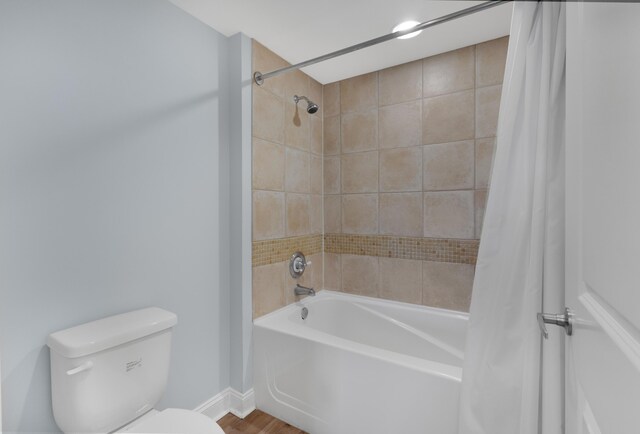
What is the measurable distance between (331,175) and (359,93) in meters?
0.65

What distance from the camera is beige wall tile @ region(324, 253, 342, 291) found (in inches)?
99.9

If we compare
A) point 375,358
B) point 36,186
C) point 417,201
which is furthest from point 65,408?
point 417,201

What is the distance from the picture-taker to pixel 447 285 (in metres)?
2.09

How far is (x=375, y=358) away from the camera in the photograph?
1476mm

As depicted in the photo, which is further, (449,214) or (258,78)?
(449,214)

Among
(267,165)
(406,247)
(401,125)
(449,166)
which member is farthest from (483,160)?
(267,165)

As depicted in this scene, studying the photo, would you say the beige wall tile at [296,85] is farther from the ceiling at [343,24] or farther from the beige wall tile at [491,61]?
the beige wall tile at [491,61]

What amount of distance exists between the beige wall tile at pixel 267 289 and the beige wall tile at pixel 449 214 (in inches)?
40.9

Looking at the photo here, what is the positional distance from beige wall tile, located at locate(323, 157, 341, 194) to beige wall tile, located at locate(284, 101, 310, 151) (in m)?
0.25

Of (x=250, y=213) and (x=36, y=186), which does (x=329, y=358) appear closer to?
(x=250, y=213)

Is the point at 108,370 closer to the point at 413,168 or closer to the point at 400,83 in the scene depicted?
the point at 413,168

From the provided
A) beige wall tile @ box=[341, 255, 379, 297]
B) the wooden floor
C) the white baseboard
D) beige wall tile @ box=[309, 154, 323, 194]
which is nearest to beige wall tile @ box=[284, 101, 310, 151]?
beige wall tile @ box=[309, 154, 323, 194]

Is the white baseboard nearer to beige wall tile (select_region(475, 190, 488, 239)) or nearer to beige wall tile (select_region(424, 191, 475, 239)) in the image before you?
beige wall tile (select_region(424, 191, 475, 239))

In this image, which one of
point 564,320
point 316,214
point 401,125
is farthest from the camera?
point 316,214
